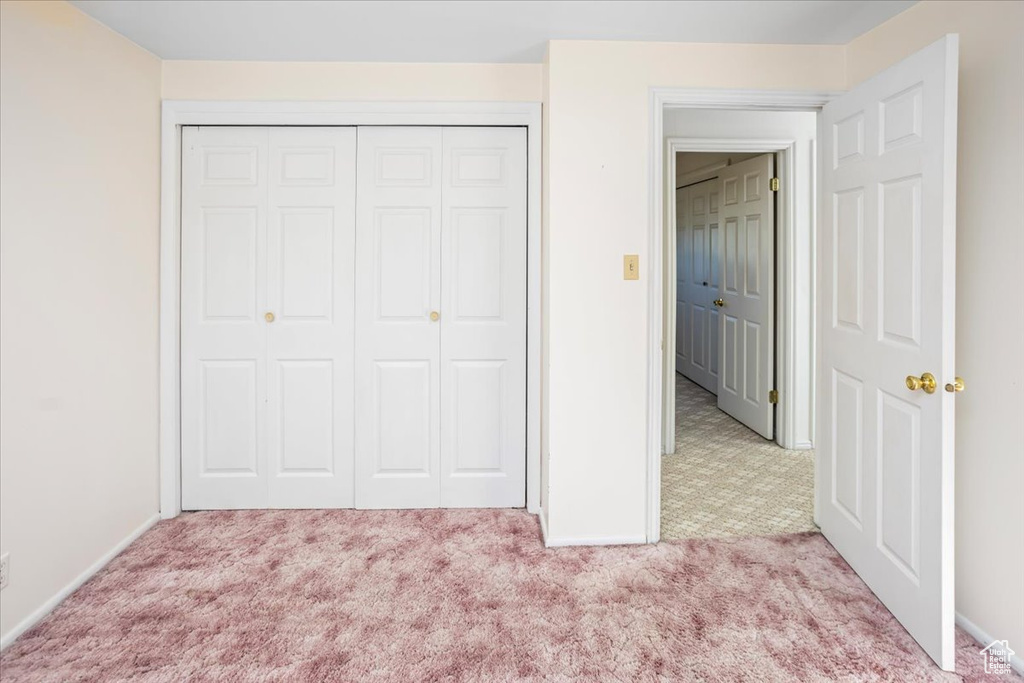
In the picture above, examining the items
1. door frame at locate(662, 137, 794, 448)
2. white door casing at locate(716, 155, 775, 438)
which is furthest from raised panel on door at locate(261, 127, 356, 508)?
white door casing at locate(716, 155, 775, 438)

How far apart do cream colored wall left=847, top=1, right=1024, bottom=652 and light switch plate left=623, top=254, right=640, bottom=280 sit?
1.13 m

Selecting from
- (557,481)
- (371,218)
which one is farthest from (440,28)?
(557,481)

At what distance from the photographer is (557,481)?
2.75 meters

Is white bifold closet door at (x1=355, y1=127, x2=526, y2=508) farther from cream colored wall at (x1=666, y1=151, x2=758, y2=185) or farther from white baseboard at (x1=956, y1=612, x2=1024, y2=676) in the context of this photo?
cream colored wall at (x1=666, y1=151, x2=758, y2=185)

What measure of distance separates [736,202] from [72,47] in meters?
4.09

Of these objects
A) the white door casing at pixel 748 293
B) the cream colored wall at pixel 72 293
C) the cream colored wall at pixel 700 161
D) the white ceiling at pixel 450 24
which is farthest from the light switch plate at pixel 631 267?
the cream colored wall at pixel 700 161

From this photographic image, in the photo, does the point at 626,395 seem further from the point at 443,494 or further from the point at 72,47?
the point at 72,47

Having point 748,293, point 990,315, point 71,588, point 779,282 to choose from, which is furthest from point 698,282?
point 71,588

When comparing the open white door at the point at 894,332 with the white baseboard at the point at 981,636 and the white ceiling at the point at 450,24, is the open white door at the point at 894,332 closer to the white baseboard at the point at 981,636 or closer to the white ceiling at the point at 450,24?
the white baseboard at the point at 981,636

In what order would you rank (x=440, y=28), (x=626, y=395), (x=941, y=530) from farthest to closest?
(x=626, y=395), (x=440, y=28), (x=941, y=530)

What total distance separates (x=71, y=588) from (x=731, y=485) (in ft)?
10.2

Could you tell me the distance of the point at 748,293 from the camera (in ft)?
15.0

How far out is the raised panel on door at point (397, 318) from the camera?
121 inches

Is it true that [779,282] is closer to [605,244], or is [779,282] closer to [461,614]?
[605,244]
